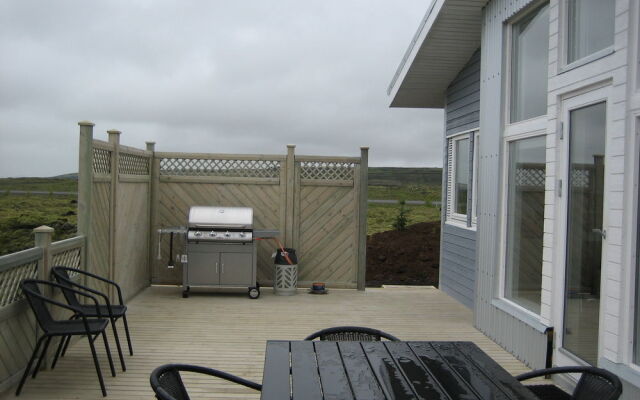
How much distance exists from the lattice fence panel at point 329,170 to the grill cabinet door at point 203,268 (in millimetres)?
1751

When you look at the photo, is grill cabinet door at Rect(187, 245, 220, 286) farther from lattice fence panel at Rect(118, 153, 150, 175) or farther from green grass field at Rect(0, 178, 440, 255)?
green grass field at Rect(0, 178, 440, 255)

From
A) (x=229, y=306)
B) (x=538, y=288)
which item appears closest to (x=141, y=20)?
(x=229, y=306)

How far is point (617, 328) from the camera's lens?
11.6 feet

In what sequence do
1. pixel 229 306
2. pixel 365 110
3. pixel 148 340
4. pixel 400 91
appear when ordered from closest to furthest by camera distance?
pixel 148 340 → pixel 229 306 → pixel 400 91 → pixel 365 110

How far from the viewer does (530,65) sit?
5164mm

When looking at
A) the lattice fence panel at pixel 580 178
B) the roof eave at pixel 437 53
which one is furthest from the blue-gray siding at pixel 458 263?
the lattice fence panel at pixel 580 178

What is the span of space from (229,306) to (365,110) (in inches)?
320

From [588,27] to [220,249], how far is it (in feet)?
16.4

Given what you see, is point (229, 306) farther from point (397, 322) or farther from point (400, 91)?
point (400, 91)

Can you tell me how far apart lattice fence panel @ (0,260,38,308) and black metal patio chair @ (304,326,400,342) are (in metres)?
2.18

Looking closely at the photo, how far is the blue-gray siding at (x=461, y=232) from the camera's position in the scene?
7.40 m

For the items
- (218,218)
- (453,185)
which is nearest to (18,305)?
(218,218)

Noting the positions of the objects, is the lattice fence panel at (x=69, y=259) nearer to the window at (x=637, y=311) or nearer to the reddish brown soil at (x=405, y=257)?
the window at (x=637, y=311)

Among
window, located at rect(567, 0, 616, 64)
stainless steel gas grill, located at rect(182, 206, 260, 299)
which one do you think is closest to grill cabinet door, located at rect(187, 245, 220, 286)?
stainless steel gas grill, located at rect(182, 206, 260, 299)
